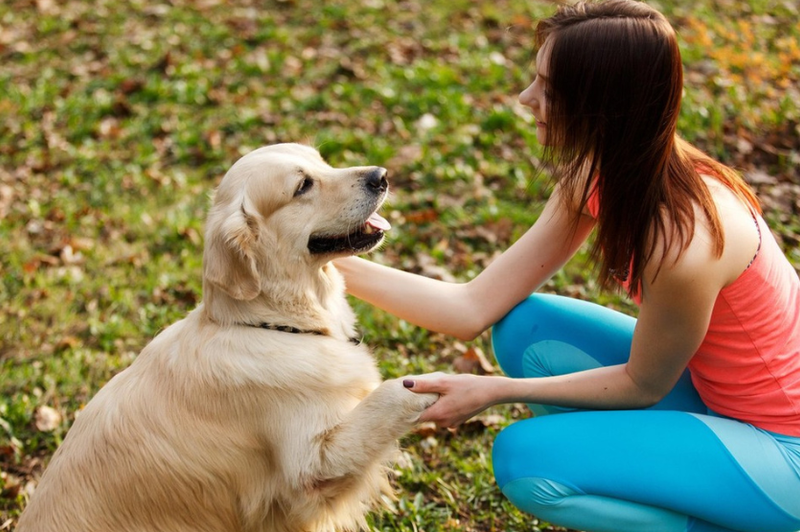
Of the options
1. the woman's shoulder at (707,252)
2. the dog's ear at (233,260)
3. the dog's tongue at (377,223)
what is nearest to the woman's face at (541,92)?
the woman's shoulder at (707,252)

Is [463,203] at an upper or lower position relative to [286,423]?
lower

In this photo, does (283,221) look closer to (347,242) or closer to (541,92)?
(347,242)

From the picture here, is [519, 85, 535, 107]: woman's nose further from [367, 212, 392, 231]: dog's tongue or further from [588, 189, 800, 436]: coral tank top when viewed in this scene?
[588, 189, 800, 436]: coral tank top

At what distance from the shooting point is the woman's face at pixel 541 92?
2387 millimetres

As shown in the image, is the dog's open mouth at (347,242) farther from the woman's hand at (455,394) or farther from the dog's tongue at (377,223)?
the woman's hand at (455,394)

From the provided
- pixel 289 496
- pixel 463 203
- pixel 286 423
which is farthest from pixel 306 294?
pixel 463 203

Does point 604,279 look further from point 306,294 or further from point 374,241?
point 306,294

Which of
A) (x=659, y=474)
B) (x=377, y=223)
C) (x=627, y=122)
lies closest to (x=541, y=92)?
(x=627, y=122)

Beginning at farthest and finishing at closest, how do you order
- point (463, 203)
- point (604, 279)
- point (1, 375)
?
point (463, 203)
point (1, 375)
point (604, 279)

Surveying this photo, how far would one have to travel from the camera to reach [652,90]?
2219 millimetres

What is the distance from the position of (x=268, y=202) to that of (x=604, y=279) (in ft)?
3.89

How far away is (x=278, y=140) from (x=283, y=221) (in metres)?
3.16

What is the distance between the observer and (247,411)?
248cm

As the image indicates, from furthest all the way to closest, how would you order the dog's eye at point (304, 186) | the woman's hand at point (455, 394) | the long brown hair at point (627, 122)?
1. the dog's eye at point (304, 186)
2. the woman's hand at point (455, 394)
3. the long brown hair at point (627, 122)
